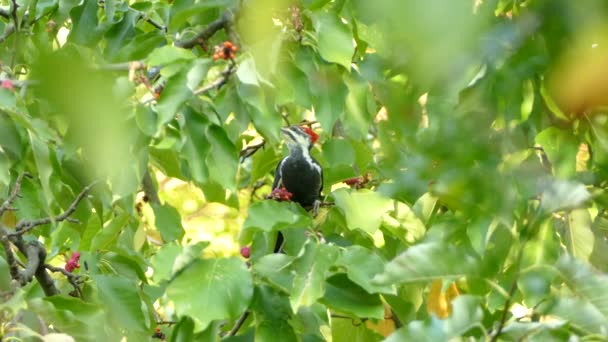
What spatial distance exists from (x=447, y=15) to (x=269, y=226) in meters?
1.51

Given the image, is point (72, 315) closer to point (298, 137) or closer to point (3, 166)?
point (3, 166)

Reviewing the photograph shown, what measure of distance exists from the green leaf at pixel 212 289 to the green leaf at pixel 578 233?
728 millimetres

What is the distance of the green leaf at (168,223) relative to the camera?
9.18 feet

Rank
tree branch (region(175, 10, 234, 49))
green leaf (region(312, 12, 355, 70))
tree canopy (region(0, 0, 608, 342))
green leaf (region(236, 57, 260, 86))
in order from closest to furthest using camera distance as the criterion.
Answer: tree canopy (region(0, 0, 608, 342)) → green leaf (region(236, 57, 260, 86)) → green leaf (region(312, 12, 355, 70)) → tree branch (region(175, 10, 234, 49))

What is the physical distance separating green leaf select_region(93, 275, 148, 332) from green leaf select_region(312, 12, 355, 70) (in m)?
0.70

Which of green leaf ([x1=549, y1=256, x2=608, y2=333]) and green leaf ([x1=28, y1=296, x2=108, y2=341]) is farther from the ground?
green leaf ([x1=549, y1=256, x2=608, y2=333])

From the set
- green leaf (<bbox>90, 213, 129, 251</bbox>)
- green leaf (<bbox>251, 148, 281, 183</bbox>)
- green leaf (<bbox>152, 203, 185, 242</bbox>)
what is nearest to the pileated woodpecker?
green leaf (<bbox>251, 148, 281, 183</bbox>)

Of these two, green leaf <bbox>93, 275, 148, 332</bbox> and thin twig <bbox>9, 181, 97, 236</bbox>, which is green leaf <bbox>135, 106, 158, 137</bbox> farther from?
green leaf <bbox>93, 275, 148, 332</bbox>

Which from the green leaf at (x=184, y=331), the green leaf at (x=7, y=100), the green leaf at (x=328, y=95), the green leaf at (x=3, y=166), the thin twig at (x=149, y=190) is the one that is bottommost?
the thin twig at (x=149, y=190)

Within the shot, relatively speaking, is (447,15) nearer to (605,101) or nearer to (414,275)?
(605,101)

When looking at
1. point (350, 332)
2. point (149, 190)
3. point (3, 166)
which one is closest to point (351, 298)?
point (350, 332)

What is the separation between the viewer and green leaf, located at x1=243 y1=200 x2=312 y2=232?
1.83 meters

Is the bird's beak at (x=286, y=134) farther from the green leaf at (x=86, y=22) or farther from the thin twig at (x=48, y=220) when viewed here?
the thin twig at (x=48, y=220)

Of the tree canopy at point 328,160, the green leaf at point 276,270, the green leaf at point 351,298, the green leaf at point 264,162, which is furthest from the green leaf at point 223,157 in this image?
the green leaf at point 264,162
